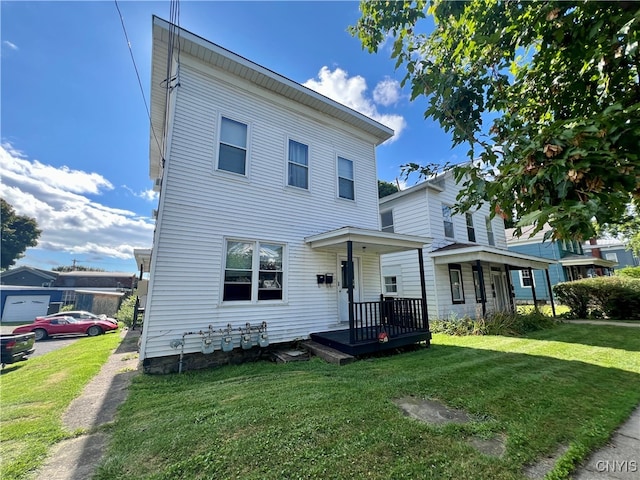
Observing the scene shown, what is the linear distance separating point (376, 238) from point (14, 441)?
22.8 feet

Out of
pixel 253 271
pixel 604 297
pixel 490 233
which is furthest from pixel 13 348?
pixel 604 297

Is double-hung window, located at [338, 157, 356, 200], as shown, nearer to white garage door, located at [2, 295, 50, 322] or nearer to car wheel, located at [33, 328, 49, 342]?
car wheel, located at [33, 328, 49, 342]

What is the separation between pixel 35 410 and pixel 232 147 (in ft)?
20.6

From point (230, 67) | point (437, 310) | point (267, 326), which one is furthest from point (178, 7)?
point (437, 310)

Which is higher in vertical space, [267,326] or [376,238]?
[376,238]

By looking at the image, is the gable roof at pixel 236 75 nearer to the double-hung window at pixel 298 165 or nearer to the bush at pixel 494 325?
the double-hung window at pixel 298 165

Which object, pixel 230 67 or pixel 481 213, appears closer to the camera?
pixel 230 67

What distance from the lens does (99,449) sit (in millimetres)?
2967

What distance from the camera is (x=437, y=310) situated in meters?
11.1

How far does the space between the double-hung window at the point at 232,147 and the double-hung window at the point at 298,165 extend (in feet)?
4.55

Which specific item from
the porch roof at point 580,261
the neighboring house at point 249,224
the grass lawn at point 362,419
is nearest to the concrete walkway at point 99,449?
the grass lawn at point 362,419

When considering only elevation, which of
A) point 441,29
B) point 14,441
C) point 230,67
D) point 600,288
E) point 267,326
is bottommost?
point 14,441

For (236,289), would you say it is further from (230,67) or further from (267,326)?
(230,67)

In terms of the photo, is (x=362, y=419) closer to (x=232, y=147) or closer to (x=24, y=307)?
(x=232, y=147)
